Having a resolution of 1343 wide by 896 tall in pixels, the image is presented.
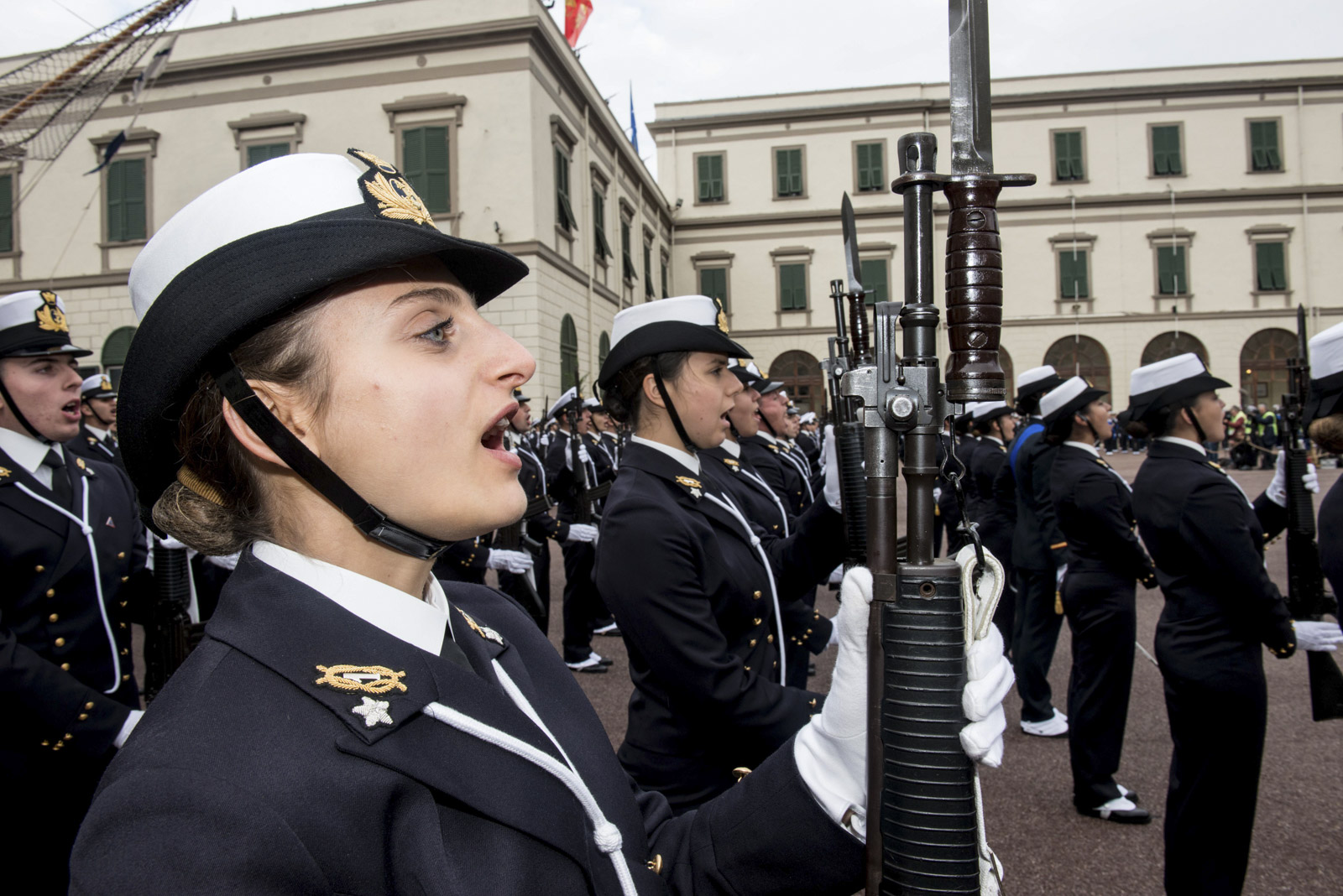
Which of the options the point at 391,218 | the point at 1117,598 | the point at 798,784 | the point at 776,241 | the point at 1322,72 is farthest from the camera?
the point at 776,241

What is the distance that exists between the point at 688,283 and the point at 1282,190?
67.9 feet

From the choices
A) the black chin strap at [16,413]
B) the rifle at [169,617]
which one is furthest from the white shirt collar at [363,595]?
the rifle at [169,617]

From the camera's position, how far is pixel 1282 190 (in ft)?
94.7

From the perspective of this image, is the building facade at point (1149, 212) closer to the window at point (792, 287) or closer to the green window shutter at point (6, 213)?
the window at point (792, 287)

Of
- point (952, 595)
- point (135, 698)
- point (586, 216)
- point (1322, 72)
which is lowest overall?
point (135, 698)

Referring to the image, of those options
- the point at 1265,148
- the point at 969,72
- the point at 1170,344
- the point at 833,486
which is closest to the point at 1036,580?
the point at 833,486

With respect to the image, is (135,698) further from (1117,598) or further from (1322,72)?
(1322,72)

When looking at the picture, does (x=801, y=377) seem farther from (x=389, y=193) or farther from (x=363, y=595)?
(x=363, y=595)

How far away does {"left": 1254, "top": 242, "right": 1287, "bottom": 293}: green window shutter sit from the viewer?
1134 inches

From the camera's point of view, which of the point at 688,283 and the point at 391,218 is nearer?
the point at 391,218

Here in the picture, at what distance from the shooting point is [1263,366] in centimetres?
2912

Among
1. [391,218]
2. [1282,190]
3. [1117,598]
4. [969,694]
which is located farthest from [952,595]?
[1282,190]

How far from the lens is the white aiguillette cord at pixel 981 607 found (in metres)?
1.25

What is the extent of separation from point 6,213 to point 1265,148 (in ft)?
121
